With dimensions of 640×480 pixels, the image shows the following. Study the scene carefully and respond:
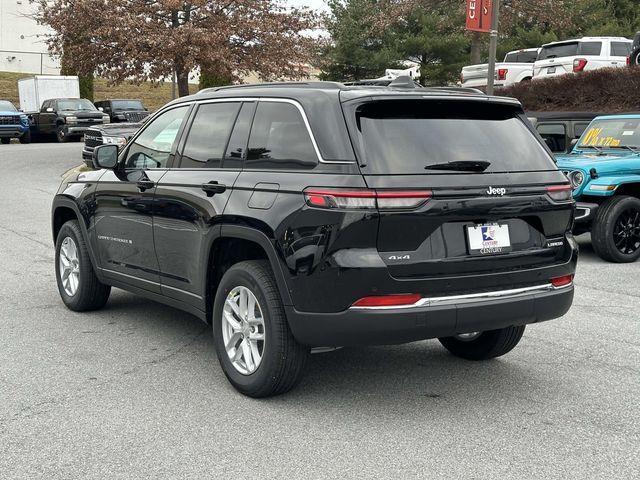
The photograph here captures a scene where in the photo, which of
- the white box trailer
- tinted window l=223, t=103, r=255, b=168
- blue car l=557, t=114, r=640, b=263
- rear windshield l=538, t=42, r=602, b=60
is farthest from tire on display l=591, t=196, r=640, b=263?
the white box trailer

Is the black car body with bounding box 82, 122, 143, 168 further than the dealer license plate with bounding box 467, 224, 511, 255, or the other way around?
the black car body with bounding box 82, 122, 143, 168

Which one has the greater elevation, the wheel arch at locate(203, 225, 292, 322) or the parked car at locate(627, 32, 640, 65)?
the parked car at locate(627, 32, 640, 65)

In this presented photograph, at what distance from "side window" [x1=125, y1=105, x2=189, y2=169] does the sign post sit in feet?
34.3

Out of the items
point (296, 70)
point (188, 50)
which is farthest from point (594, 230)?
point (296, 70)

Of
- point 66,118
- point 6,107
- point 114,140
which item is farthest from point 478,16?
point 6,107

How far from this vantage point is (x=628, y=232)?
9734mm

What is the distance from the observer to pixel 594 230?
960cm

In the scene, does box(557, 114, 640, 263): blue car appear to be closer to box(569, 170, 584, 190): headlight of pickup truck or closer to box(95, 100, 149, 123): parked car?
box(569, 170, 584, 190): headlight of pickup truck

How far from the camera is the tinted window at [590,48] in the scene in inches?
914

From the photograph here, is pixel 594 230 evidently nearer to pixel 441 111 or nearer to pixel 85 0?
pixel 441 111

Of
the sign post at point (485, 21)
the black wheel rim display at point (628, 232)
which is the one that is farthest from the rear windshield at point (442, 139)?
the sign post at point (485, 21)

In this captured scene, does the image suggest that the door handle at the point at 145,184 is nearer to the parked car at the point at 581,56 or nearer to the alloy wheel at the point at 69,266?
the alloy wheel at the point at 69,266

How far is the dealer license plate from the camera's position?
4.43 metres

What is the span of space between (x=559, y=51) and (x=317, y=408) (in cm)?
2118
